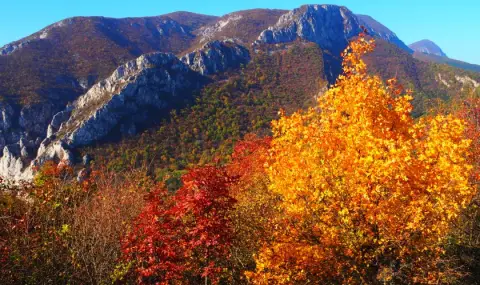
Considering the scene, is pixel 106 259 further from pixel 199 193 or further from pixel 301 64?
pixel 301 64

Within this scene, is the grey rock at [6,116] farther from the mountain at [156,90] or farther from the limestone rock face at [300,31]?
the limestone rock face at [300,31]

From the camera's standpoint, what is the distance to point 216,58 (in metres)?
144

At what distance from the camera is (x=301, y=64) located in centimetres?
14650

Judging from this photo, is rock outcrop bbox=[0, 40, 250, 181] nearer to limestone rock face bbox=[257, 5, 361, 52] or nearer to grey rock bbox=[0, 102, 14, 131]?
grey rock bbox=[0, 102, 14, 131]

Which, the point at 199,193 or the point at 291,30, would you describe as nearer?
the point at 199,193

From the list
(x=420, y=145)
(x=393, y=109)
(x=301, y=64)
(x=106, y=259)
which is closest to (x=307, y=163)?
(x=420, y=145)

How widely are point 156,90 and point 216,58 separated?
41.1 meters

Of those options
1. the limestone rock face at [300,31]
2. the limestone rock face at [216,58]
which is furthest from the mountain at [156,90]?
the limestone rock face at [300,31]

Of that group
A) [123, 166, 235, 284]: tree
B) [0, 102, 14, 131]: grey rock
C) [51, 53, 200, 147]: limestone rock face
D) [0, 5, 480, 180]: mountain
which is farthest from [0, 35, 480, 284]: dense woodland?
[0, 102, 14, 131]: grey rock

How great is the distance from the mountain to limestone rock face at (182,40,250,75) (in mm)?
464

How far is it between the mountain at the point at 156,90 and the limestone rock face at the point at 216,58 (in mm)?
464

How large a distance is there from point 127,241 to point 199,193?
101 inches

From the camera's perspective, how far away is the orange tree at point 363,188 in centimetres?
775

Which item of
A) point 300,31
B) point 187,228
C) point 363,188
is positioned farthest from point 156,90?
point 363,188
